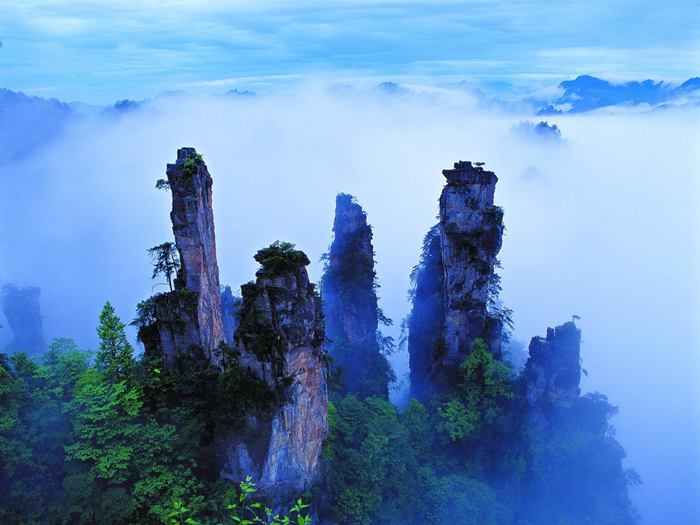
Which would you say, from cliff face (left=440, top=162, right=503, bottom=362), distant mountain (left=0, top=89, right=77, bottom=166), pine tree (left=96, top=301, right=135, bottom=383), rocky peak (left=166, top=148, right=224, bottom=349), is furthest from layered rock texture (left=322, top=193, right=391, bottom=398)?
distant mountain (left=0, top=89, right=77, bottom=166)

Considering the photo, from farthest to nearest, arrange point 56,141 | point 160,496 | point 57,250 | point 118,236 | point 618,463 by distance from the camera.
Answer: point 56,141, point 118,236, point 57,250, point 618,463, point 160,496

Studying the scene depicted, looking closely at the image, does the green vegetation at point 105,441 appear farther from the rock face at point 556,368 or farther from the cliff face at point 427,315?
the rock face at point 556,368

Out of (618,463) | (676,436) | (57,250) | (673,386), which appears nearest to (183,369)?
(618,463)

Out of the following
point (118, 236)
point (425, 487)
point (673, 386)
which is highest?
point (118, 236)

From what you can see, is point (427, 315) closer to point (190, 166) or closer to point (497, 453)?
point (497, 453)

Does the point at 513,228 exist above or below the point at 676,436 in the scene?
above

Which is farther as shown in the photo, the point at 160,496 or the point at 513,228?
the point at 513,228

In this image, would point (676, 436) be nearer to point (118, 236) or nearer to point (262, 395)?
point (262, 395)

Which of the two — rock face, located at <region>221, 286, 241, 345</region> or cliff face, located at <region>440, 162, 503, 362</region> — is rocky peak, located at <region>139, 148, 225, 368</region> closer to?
rock face, located at <region>221, 286, 241, 345</region>
